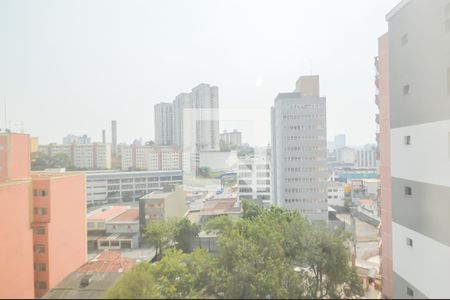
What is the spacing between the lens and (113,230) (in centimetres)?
905

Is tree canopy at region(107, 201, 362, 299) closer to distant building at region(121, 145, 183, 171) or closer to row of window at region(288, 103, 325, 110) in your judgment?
distant building at region(121, 145, 183, 171)

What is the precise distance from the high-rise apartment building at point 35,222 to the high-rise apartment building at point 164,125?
3.34m

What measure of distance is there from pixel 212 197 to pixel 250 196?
1.65 m

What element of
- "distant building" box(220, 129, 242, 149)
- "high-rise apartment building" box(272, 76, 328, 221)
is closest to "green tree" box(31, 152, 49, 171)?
"distant building" box(220, 129, 242, 149)


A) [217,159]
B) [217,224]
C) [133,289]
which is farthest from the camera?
[217,159]

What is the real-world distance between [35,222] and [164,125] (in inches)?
209

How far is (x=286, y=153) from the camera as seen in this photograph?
12.6 m

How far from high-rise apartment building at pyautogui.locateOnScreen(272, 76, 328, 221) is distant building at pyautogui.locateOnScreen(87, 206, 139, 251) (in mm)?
6597

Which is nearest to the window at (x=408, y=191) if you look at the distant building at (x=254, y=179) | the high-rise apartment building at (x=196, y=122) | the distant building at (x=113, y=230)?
the high-rise apartment building at (x=196, y=122)

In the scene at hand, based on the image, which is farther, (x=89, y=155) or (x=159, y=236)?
(x=89, y=155)

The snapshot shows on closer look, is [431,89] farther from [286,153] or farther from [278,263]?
[286,153]

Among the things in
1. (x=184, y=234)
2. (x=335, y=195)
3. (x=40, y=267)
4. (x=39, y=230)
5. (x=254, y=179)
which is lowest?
(x=335, y=195)

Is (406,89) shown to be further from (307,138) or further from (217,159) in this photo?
(307,138)

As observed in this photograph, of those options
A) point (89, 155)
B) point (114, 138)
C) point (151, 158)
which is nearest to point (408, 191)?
point (114, 138)
